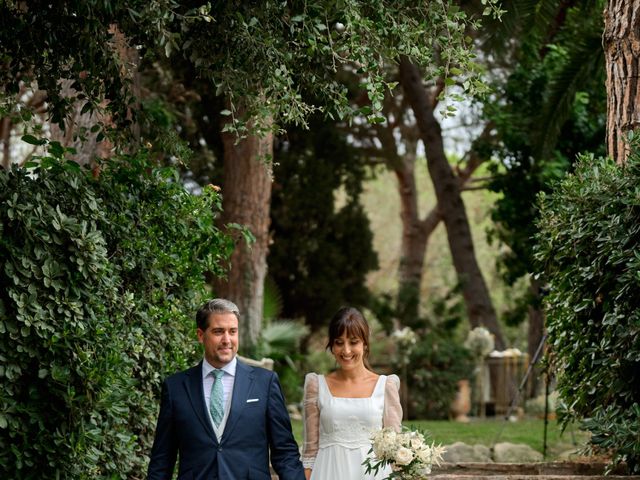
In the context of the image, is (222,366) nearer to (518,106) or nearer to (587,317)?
(587,317)

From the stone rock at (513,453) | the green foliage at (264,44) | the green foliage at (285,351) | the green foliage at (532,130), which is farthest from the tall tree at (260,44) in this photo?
the green foliage at (285,351)

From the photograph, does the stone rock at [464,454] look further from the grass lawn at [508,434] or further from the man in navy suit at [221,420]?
the man in navy suit at [221,420]

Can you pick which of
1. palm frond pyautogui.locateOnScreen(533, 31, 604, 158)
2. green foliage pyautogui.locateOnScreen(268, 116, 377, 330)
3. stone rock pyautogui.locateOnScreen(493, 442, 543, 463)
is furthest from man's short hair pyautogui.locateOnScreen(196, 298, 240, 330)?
green foliage pyautogui.locateOnScreen(268, 116, 377, 330)

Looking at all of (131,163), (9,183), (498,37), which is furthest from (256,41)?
(498,37)

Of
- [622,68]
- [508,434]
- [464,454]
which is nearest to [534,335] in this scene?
[508,434]

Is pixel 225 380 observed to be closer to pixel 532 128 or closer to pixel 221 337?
pixel 221 337

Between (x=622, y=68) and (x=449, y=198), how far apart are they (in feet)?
43.8

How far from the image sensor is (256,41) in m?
7.13

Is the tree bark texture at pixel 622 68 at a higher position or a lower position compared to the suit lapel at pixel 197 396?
higher

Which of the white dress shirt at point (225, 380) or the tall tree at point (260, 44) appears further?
the tall tree at point (260, 44)

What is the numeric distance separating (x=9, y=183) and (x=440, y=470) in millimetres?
5139

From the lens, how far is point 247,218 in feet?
53.9

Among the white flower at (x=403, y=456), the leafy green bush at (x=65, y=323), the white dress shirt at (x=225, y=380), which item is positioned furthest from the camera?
the leafy green bush at (x=65, y=323)

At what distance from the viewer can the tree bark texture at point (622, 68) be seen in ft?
29.3
